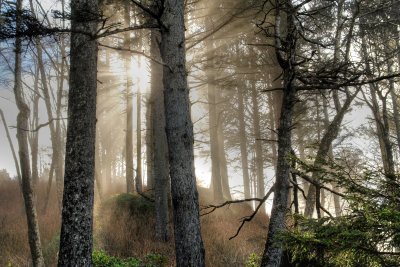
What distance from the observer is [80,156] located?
5.55m

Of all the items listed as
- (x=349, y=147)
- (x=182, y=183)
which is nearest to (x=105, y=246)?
(x=182, y=183)

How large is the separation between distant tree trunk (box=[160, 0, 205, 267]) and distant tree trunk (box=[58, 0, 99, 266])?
4.04 feet

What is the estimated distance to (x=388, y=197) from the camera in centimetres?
242

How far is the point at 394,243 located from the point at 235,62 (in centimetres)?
955

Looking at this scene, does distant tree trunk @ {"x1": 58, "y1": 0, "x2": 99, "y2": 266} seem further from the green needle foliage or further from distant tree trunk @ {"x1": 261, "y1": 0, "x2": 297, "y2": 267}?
the green needle foliage

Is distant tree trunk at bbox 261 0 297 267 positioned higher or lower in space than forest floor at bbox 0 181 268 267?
higher

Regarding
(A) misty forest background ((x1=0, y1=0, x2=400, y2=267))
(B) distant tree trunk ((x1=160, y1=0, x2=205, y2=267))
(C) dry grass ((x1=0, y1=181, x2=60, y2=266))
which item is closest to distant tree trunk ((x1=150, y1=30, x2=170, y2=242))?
(A) misty forest background ((x1=0, y1=0, x2=400, y2=267))

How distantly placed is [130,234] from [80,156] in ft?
16.6

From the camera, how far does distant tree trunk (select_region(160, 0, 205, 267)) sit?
16.3ft

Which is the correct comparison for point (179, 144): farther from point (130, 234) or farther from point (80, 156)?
point (130, 234)

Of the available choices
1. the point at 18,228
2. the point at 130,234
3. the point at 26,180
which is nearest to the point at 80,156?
the point at 26,180

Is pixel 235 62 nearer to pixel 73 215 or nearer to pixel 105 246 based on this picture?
pixel 105 246

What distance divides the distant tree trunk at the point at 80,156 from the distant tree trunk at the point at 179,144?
1.23 m

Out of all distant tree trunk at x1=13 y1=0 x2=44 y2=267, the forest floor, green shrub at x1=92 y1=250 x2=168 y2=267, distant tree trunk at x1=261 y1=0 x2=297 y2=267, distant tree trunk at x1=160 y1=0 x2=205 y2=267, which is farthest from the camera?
the forest floor
